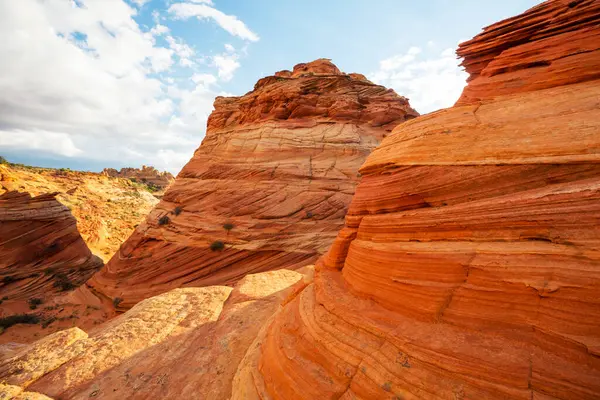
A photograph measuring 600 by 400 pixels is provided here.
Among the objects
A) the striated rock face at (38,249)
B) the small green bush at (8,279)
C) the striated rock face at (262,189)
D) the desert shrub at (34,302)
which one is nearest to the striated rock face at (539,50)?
the striated rock face at (262,189)

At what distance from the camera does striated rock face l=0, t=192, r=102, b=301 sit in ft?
81.4

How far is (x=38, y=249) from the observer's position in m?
27.5

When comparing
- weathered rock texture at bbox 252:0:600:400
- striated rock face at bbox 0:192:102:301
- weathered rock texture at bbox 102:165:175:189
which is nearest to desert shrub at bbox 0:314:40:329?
striated rock face at bbox 0:192:102:301

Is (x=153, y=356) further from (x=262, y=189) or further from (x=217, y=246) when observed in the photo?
(x=262, y=189)

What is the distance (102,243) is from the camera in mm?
36062

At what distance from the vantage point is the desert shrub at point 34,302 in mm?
A: 21241

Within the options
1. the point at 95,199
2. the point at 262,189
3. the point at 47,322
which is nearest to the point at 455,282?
the point at 262,189

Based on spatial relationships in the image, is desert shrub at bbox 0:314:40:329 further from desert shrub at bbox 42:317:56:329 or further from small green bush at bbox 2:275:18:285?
small green bush at bbox 2:275:18:285

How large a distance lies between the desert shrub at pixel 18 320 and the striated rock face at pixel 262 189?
3572 millimetres

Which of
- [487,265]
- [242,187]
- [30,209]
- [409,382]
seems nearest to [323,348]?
[409,382]

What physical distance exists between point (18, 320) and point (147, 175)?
→ 80.7 meters

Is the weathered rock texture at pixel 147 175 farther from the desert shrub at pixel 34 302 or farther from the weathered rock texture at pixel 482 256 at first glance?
the weathered rock texture at pixel 482 256

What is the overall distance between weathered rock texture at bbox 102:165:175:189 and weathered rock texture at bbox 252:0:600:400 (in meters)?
88.1

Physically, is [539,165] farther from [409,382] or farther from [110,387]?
[110,387]
